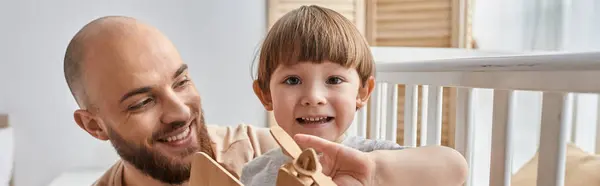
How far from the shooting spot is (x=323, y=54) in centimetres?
58

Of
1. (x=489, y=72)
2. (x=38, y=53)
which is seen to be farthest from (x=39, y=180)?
(x=489, y=72)

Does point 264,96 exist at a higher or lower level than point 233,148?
higher

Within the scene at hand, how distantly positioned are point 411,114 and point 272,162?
307 mm

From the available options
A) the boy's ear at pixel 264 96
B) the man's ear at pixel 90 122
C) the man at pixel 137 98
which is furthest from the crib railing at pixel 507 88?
the man's ear at pixel 90 122

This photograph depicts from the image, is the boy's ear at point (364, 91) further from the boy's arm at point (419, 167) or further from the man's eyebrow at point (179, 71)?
the man's eyebrow at point (179, 71)

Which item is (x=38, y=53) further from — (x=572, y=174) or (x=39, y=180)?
(x=572, y=174)

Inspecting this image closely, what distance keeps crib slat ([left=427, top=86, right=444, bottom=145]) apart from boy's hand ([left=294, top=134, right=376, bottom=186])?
356 millimetres

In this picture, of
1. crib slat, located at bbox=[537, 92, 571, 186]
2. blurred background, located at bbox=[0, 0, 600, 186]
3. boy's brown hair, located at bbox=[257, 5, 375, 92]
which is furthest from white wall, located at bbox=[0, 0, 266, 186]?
crib slat, located at bbox=[537, 92, 571, 186]

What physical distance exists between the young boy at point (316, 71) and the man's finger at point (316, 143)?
0.39 ft

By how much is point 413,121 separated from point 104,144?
685mm

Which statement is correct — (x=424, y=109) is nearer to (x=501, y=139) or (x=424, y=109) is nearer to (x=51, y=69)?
(x=501, y=139)

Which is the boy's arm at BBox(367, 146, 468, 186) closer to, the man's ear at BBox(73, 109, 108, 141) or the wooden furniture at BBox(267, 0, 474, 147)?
the man's ear at BBox(73, 109, 108, 141)

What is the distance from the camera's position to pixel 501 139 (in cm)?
56

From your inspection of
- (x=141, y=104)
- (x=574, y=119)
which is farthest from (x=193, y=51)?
(x=574, y=119)
